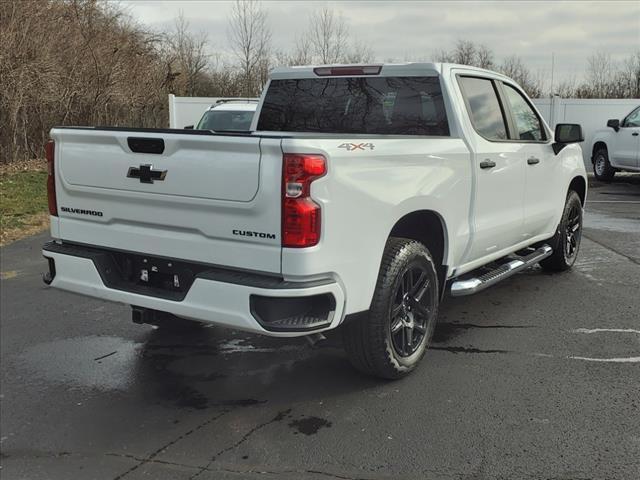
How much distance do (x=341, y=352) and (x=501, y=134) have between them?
221 centimetres

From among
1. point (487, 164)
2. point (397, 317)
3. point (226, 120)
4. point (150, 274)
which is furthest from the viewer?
point (226, 120)

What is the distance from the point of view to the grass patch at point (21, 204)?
31.3 ft

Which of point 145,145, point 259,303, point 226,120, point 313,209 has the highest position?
point 226,120

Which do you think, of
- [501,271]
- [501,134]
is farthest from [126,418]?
[501,134]

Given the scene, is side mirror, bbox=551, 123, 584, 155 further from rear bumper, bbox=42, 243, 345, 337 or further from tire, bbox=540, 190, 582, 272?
rear bumper, bbox=42, 243, 345, 337

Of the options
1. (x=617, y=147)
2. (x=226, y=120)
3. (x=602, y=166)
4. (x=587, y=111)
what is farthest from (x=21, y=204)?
(x=587, y=111)

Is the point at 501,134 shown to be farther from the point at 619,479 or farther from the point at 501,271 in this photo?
the point at 619,479

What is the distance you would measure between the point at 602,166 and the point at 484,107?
12.1 meters

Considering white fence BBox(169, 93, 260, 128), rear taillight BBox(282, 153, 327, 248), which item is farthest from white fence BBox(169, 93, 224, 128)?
rear taillight BBox(282, 153, 327, 248)

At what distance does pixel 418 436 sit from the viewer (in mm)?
3309

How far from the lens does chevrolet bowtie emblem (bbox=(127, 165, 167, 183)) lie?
3.37m

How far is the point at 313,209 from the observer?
3.02 m

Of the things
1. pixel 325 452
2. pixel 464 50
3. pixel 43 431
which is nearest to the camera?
pixel 325 452

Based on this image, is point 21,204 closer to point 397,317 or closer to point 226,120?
point 226,120
